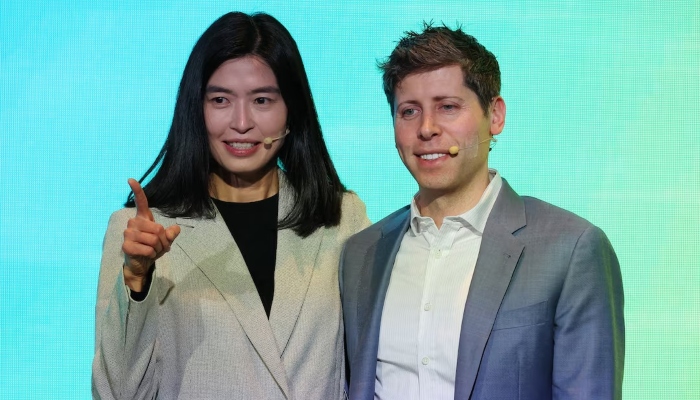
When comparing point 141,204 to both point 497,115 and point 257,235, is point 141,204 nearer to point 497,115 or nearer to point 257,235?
point 257,235

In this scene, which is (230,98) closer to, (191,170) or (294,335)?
(191,170)

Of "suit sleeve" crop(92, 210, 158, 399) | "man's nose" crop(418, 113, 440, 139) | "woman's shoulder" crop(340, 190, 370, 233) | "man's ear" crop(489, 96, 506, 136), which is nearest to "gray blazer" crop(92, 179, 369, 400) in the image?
"suit sleeve" crop(92, 210, 158, 399)

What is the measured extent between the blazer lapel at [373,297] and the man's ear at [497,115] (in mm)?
295

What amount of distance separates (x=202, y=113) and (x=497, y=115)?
0.69 metres

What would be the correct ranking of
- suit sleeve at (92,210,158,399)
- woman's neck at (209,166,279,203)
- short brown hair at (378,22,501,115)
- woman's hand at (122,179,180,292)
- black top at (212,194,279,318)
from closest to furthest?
woman's hand at (122,179,180,292) < suit sleeve at (92,210,158,399) < short brown hair at (378,22,501,115) < black top at (212,194,279,318) < woman's neck at (209,166,279,203)

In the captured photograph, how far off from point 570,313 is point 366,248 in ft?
1.84

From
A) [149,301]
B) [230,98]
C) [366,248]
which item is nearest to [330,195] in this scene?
[366,248]

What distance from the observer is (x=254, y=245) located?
2275 mm

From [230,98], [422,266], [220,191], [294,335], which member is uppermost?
[230,98]

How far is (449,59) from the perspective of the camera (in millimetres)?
2084

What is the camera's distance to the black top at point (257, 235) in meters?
2.23

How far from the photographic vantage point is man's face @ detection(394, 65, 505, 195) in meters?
2.07

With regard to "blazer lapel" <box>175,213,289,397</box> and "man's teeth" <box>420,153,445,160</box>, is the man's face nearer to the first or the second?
"man's teeth" <box>420,153,445,160</box>

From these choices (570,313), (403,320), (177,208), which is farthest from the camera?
(177,208)
